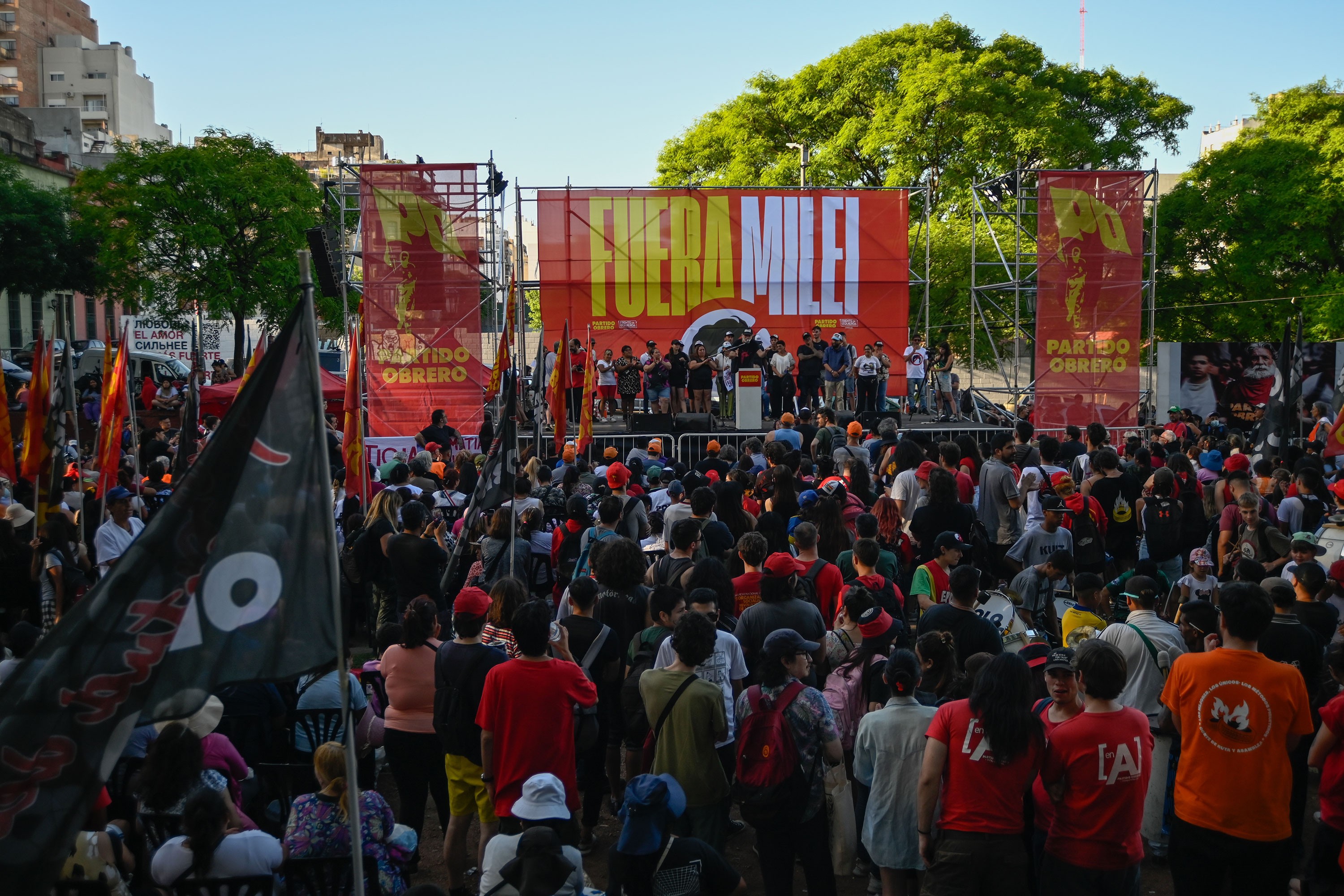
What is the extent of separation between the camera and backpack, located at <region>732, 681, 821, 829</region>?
14.7 ft

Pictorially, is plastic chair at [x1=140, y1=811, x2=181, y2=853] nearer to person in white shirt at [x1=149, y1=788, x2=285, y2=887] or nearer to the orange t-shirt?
person in white shirt at [x1=149, y1=788, x2=285, y2=887]

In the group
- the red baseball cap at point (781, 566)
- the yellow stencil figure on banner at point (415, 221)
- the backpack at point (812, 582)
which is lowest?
the backpack at point (812, 582)

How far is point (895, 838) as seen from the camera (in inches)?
182

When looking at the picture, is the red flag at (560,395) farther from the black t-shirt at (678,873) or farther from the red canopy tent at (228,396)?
the black t-shirt at (678,873)

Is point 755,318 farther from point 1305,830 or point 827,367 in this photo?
point 1305,830

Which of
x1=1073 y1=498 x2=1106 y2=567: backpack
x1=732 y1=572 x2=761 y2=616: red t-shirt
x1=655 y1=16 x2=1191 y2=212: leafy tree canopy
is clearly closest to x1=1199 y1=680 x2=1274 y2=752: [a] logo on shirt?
x1=732 y1=572 x2=761 y2=616: red t-shirt

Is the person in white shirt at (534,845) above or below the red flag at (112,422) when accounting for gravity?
below

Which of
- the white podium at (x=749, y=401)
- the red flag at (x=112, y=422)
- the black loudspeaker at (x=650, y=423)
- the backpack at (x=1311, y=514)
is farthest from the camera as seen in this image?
the black loudspeaker at (x=650, y=423)

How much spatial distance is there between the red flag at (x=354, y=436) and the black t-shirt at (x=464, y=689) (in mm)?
4451

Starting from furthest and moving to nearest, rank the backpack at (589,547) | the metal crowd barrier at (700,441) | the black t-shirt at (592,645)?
the metal crowd barrier at (700,441), the backpack at (589,547), the black t-shirt at (592,645)

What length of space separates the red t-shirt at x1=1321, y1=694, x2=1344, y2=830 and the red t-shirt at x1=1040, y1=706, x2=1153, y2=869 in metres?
0.91

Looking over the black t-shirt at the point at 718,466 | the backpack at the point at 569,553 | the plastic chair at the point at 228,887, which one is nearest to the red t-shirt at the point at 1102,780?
the plastic chair at the point at 228,887

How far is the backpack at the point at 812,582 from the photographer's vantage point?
20.5ft

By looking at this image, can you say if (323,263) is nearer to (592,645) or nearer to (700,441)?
(700,441)
